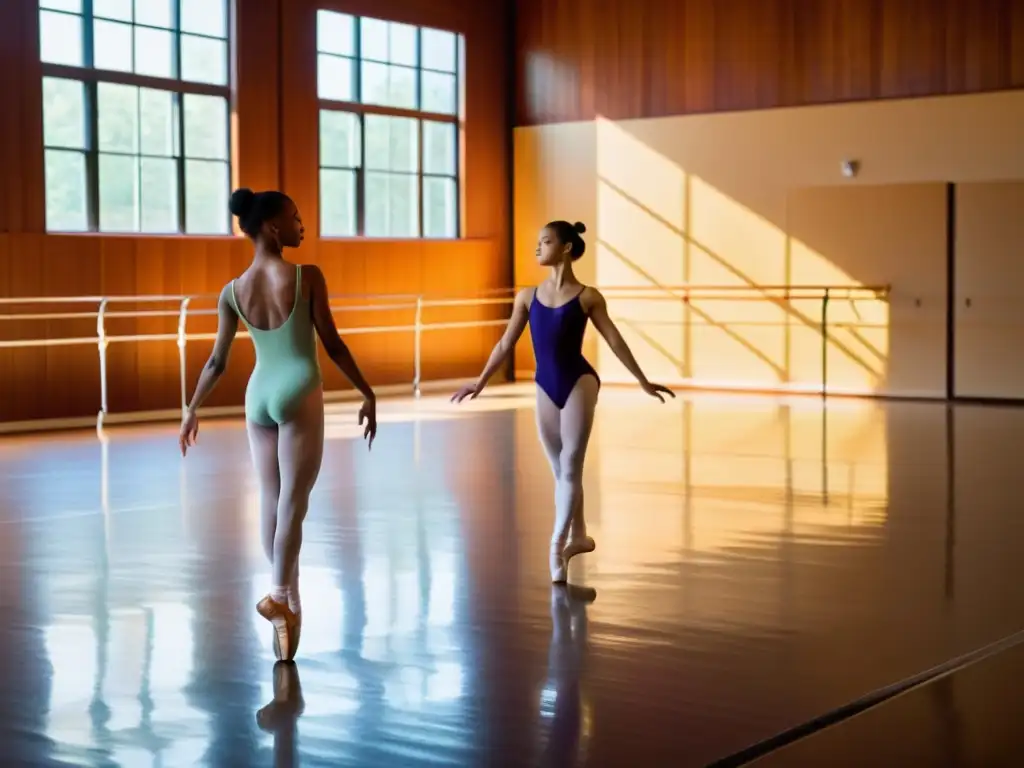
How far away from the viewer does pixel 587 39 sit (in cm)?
1706

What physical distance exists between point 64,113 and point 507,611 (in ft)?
29.1

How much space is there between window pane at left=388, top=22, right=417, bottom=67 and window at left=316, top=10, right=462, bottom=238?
0.01 metres

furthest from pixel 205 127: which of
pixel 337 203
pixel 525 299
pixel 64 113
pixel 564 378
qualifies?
pixel 564 378

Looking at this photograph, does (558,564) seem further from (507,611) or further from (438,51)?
(438,51)

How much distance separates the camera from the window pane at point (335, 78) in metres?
15.4

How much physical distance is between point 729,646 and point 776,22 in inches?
461

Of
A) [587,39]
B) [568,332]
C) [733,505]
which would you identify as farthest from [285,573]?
[587,39]

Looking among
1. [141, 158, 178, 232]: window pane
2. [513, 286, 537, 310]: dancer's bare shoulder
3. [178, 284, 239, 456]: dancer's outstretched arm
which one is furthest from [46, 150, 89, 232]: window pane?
[178, 284, 239, 456]: dancer's outstretched arm

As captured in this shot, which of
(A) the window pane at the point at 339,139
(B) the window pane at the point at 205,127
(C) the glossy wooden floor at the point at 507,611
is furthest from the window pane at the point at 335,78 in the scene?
(C) the glossy wooden floor at the point at 507,611

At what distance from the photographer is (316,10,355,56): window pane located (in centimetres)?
1531

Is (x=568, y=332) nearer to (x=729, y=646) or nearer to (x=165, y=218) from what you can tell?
(x=729, y=646)

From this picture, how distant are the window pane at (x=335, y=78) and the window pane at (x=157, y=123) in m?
1.83

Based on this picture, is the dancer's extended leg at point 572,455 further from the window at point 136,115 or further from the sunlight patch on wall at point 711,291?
the sunlight patch on wall at point 711,291

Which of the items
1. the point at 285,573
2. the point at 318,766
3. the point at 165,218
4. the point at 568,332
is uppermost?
the point at 165,218
